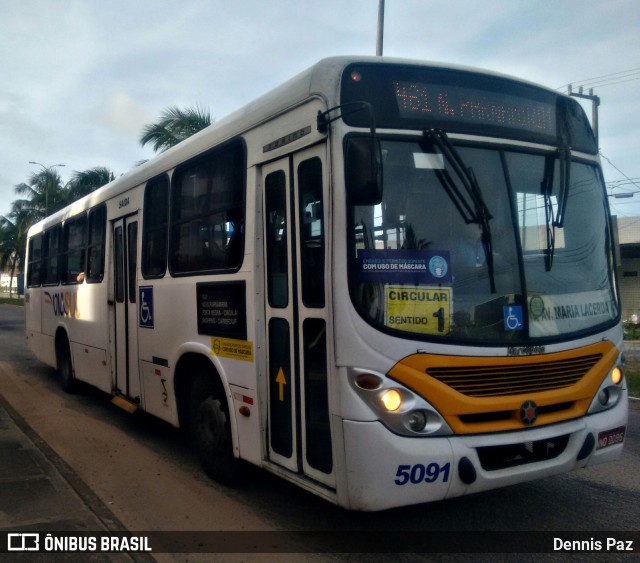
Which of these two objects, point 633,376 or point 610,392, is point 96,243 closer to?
point 610,392

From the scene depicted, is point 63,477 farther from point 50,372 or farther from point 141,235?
point 50,372

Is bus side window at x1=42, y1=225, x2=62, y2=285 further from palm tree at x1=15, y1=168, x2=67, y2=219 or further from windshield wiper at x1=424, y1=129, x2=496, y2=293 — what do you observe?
palm tree at x1=15, y1=168, x2=67, y2=219

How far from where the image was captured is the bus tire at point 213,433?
17.2 feet

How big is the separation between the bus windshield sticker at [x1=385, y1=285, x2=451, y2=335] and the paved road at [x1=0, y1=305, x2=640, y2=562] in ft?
4.81

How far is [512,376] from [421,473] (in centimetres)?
86

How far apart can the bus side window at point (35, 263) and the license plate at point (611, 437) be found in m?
10.2

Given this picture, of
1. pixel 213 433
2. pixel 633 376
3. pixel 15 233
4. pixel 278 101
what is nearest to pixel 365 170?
pixel 278 101

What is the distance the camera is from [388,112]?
404cm

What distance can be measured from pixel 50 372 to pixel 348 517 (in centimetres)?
981

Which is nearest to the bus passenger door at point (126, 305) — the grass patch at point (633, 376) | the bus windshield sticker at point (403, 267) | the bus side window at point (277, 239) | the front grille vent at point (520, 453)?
the bus side window at point (277, 239)

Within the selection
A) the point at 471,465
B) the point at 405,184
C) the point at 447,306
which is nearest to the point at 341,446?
the point at 471,465

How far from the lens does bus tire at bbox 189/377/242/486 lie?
5.25 metres

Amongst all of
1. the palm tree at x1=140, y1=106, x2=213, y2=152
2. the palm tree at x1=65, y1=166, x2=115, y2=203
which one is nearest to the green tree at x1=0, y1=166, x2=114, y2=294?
the palm tree at x1=65, y1=166, x2=115, y2=203

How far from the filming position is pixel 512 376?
4012 mm
